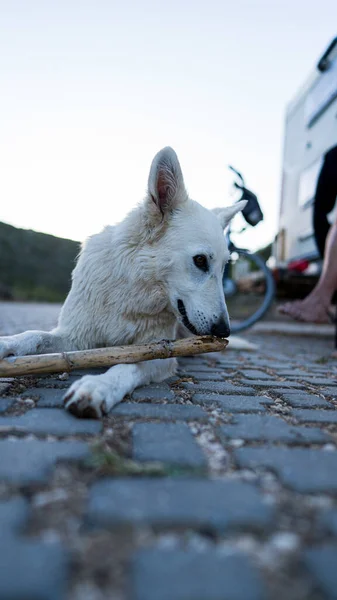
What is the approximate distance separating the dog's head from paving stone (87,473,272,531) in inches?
56.6

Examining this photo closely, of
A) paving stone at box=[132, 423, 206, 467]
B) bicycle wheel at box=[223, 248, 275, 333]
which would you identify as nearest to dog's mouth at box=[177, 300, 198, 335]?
paving stone at box=[132, 423, 206, 467]

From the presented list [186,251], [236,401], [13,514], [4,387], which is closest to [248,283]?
[186,251]

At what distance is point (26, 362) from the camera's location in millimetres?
2029

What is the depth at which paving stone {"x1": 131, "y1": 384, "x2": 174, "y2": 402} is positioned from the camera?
210 centimetres

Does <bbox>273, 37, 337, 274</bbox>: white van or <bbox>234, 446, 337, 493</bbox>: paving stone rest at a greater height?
<bbox>273, 37, 337, 274</bbox>: white van

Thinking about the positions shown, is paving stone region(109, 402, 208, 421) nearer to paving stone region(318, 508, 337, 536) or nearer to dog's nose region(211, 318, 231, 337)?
dog's nose region(211, 318, 231, 337)

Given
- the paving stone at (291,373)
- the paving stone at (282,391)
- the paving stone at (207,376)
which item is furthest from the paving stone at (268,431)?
the paving stone at (291,373)

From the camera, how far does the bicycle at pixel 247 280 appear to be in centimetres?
566

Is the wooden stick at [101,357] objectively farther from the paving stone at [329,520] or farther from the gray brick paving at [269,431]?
the paving stone at [329,520]

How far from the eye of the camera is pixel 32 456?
1.28 metres

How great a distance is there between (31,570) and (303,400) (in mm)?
1726

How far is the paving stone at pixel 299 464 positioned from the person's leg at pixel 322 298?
3.16 metres

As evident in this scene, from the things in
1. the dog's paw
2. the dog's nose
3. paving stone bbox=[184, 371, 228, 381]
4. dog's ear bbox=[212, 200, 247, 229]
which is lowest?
paving stone bbox=[184, 371, 228, 381]

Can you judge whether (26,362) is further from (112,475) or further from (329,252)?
(329,252)
